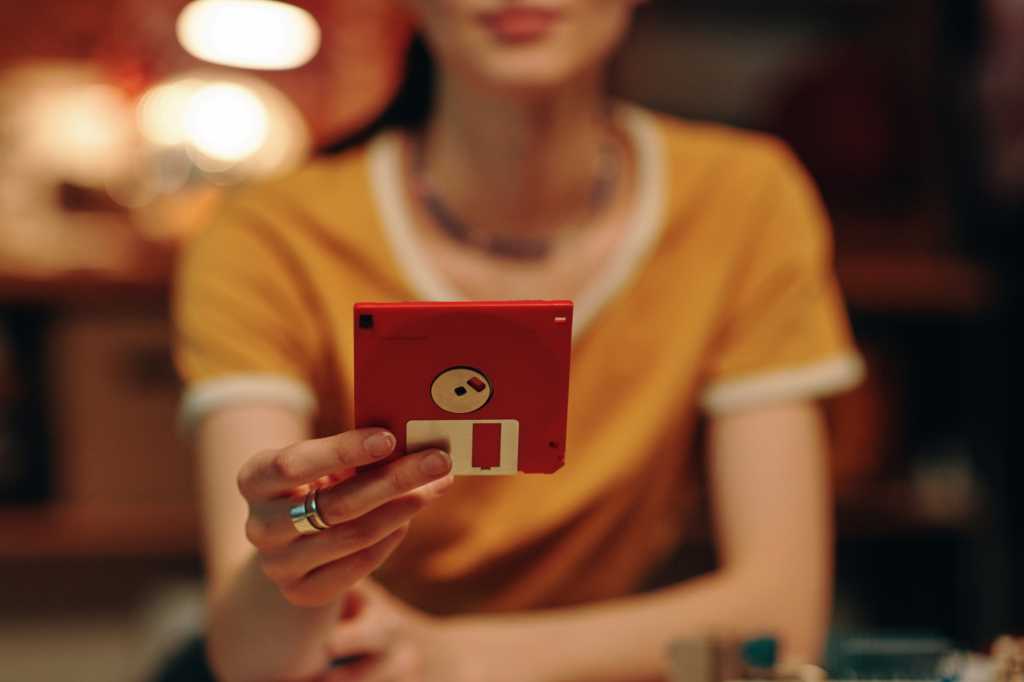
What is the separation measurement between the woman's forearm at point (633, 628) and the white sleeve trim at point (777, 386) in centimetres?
11

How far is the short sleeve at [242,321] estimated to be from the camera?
616mm

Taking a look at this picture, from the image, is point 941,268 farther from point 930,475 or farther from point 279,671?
point 279,671

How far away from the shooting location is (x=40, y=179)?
1.18m

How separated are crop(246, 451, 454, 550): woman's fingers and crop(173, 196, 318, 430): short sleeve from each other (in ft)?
0.77

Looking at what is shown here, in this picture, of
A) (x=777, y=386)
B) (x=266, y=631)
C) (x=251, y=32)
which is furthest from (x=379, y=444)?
(x=251, y=32)

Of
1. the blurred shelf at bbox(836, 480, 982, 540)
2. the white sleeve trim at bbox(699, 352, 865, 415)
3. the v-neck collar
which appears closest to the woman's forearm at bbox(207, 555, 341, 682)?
the v-neck collar

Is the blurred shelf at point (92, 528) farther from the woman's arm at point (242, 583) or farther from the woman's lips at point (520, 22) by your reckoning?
the woman's lips at point (520, 22)

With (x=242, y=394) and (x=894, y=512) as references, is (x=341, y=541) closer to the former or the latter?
(x=242, y=394)

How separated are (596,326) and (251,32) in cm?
38

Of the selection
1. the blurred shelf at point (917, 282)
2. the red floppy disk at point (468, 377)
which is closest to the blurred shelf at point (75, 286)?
the blurred shelf at point (917, 282)

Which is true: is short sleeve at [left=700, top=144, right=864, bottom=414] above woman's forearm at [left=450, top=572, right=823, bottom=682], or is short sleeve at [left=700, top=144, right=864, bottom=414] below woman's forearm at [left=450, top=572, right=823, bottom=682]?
above

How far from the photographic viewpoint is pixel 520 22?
0.58 metres

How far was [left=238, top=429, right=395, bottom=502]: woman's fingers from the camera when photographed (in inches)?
12.8

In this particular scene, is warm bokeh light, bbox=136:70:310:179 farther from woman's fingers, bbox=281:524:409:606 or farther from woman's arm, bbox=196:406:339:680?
woman's fingers, bbox=281:524:409:606
